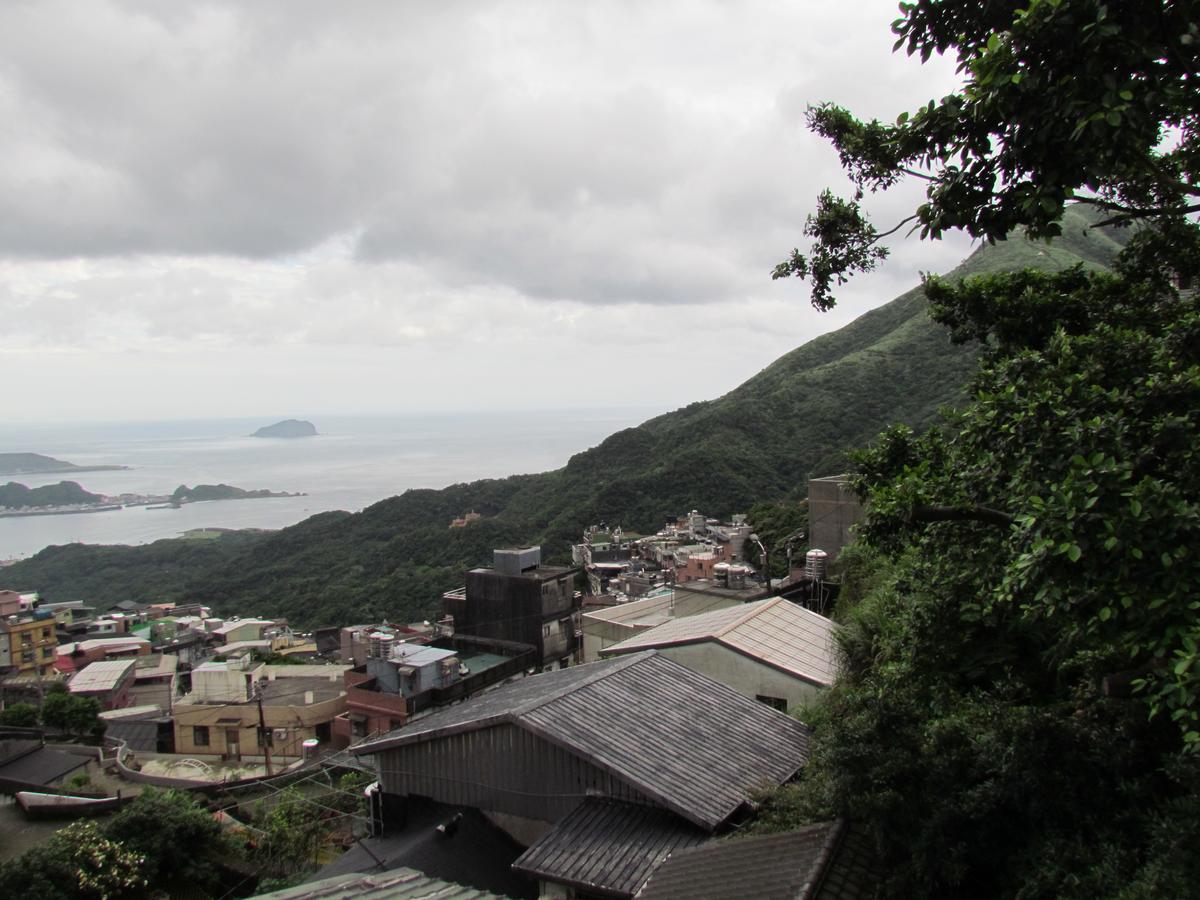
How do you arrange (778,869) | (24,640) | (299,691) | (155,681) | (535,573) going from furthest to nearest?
(24,640) → (155,681) → (535,573) → (299,691) → (778,869)

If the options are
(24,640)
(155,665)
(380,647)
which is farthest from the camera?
(24,640)

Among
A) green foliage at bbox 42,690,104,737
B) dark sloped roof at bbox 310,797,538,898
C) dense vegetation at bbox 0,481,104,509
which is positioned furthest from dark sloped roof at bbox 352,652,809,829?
dense vegetation at bbox 0,481,104,509

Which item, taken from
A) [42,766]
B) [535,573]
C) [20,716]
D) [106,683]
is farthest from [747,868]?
[106,683]

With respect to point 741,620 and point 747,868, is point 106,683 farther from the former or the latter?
point 747,868

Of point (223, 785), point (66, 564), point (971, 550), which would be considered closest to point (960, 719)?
point (971, 550)

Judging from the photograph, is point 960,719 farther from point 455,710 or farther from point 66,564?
point 66,564

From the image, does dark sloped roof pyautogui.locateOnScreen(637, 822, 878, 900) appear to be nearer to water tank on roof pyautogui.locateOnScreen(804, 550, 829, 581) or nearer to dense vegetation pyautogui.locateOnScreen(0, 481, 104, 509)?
water tank on roof pyautogui.locateOnScreen(804, 550, 829, 581)
